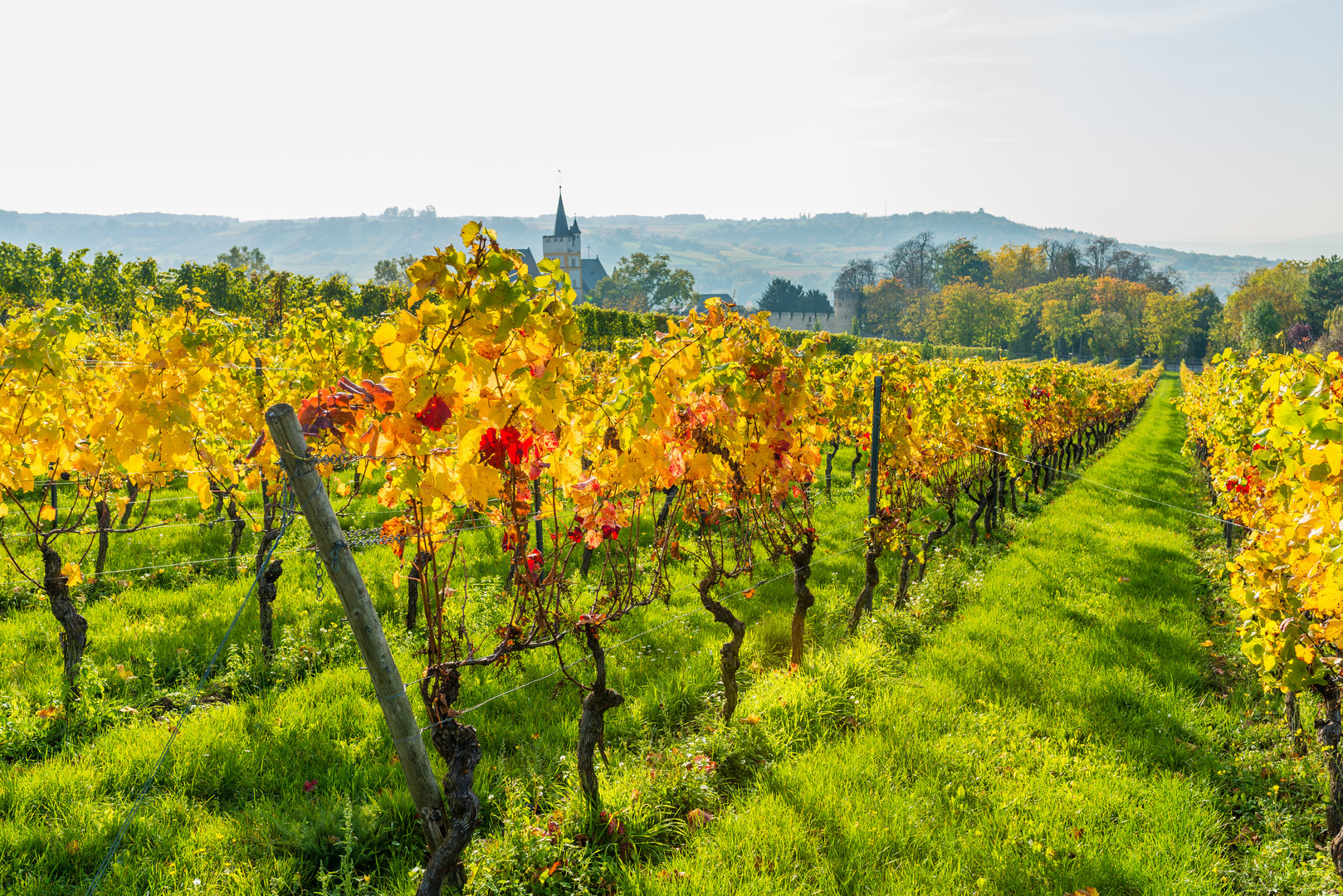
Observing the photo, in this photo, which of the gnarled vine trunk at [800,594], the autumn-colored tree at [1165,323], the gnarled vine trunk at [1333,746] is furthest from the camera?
the autumn-colored tree at [1165,323]

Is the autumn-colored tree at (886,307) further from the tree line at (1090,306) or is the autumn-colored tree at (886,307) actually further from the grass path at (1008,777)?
the grass path at (1008,777)

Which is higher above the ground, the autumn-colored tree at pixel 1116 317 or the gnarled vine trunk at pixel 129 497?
the autumn-colored tree at pixel 1116 317

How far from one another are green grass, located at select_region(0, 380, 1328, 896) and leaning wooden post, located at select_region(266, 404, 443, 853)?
0.58m

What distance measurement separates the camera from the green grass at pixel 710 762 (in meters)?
3.07

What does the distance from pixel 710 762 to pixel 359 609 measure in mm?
2241

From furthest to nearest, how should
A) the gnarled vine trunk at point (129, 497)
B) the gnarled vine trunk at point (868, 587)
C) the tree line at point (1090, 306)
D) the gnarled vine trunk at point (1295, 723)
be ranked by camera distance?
the tree line at point (1090, 306)
the gnarled vine trunk at point (129, 497)
the gnarled vine trunk at point (868, 587)
the gnarled vine trunk at point (1295, 723)

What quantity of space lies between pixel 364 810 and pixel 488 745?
0.82 m

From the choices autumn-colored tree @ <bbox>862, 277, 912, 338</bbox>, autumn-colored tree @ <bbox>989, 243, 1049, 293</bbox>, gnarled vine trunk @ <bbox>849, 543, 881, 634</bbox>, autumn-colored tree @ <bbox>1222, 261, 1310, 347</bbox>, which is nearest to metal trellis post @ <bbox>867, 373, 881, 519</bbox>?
gnarled vine trunk @ <bbox>849, 543, 881, 634</bbox>

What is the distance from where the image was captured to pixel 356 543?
275cm

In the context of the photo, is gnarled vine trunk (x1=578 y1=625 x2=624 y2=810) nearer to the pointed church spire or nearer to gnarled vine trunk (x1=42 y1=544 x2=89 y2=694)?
gnarled vine trunk (x1=42 y1=544 x2=89 y2=694)

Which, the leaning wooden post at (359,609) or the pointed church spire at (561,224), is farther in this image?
the pointed church spire at (561,224)

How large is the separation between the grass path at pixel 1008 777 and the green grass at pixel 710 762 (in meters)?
0.02

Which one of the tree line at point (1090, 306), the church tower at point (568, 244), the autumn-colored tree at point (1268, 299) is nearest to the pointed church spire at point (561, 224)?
the church tower at point (568, 244)

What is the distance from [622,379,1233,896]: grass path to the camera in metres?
3.04
